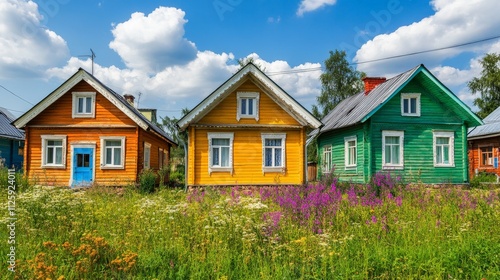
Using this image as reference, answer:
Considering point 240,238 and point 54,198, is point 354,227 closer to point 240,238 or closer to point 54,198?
point 240,238

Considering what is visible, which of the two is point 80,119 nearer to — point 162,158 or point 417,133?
point 162,158

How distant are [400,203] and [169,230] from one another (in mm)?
4974

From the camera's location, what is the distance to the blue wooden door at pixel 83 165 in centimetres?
1628

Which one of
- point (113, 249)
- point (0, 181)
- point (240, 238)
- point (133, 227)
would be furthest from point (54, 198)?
point (0, 181)

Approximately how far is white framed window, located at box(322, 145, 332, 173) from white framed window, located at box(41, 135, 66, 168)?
1498 cm

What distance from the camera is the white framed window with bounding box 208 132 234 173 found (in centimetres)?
1577

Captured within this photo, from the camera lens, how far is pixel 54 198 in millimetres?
6648

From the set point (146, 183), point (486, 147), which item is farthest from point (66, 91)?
point (486, 147)

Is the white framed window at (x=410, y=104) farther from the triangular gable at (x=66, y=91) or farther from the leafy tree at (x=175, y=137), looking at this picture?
the leafy tree at (x=175, y=137)

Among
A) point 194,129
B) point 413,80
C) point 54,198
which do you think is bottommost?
point 54,198

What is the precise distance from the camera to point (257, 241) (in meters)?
5.23

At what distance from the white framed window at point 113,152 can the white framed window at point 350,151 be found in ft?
38.8

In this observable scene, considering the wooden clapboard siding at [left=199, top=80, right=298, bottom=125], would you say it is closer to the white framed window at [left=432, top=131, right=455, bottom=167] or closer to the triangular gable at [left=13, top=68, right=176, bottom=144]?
the triangular gable at [left=13, top=68, right=176, bottom=144]

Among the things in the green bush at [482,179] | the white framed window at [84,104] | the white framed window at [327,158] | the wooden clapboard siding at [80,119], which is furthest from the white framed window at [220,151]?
the green bush at [482,179]
